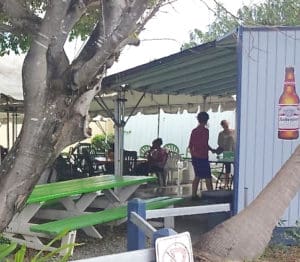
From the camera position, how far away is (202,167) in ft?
34.8

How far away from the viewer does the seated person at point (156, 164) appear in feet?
41.3

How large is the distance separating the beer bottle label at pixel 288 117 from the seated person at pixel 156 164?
236 inches

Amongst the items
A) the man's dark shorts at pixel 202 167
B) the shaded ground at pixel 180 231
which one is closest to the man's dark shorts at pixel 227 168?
the man's dark shorts at pixel 202 167

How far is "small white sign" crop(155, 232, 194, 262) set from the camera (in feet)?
11.2

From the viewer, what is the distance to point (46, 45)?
3.77m

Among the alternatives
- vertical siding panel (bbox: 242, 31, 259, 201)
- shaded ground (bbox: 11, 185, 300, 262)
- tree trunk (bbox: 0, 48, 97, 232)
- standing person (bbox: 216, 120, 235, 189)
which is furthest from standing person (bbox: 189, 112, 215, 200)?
tree trunk (bbox: 0, 48, 97, 232)

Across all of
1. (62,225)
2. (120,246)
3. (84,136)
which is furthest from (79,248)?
(84,136)

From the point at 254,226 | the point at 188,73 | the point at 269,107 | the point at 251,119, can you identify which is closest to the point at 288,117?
the point at 269,107

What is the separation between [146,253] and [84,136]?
0.96 meters

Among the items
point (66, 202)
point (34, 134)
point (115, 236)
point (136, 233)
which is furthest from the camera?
point (115, 236)

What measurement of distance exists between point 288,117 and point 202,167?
3.99m

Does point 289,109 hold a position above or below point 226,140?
above

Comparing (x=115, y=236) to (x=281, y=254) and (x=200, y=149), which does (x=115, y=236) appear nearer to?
(x=281, y=254)

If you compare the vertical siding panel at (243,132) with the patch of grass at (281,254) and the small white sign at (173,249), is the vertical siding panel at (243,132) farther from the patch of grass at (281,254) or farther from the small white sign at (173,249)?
the small white sign at (173,249)
